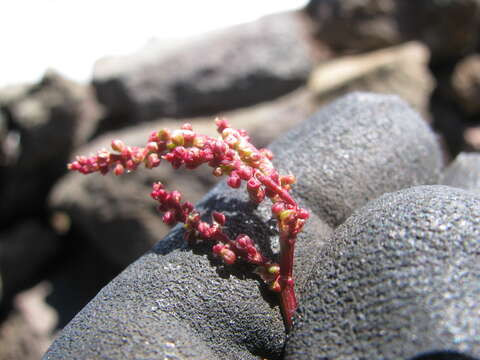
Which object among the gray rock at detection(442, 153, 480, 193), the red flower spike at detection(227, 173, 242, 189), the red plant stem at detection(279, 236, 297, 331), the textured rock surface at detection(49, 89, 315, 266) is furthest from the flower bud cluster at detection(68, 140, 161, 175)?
the textured rock surface at detection(49, 89, 315, 266)

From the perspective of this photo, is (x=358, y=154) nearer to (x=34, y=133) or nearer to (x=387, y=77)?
(x=387, y=77)

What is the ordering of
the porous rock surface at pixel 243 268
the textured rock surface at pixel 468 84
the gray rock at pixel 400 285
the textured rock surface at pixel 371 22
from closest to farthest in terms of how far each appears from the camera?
the gray rock at pixel 400 285 < the porous rock surface at pixel 243 268 < the textured rock surface at pixel 468 84 < the textured rock surface at pixel 371 22

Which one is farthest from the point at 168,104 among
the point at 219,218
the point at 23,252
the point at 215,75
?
the point at 219,218

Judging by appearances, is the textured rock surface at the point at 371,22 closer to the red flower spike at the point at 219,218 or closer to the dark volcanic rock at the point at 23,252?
the dark volcanic rock at the point at 23,252

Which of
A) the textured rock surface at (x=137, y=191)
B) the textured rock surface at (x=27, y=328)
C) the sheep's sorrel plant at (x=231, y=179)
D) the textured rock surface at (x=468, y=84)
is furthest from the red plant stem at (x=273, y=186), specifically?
the textured rock surface at (x=468, y=84)

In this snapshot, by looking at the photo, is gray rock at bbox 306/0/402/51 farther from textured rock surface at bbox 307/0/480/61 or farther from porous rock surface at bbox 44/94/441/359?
porous rock surface at bbox 44/94/441/359

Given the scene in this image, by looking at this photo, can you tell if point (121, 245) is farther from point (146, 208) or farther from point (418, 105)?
point (418, 105)
